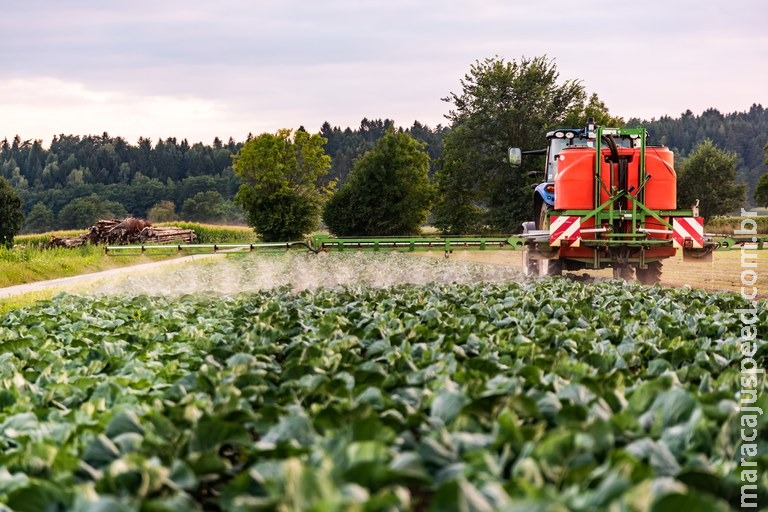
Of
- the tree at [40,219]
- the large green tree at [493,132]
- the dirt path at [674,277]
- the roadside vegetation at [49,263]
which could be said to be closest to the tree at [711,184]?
the large green tree at [493,132]

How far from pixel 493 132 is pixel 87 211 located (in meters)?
80.2

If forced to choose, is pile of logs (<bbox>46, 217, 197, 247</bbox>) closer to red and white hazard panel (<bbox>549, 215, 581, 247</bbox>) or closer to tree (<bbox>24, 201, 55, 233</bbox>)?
red and white hazard panel (<bbox>549, 215, 581, 247</bbox>)

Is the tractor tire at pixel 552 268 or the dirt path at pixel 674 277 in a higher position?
the tractor tire at pixel 552 268

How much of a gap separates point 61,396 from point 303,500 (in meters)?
2.88

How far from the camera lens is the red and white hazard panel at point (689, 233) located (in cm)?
1485

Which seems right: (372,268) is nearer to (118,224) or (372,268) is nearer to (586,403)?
(586,403)

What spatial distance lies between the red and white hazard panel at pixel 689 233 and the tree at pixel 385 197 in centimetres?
4138

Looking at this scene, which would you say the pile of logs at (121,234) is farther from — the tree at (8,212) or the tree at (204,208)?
the tree at (204,208)

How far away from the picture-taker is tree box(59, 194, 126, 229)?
11475 cm

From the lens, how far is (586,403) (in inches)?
129

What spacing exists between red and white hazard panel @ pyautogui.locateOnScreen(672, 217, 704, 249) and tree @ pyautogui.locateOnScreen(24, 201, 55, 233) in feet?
385

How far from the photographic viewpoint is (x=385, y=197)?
58.2 m

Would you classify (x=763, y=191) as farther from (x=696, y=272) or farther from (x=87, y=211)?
(x=87, y=211)

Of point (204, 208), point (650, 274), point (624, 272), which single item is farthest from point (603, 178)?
point (204, 208)
